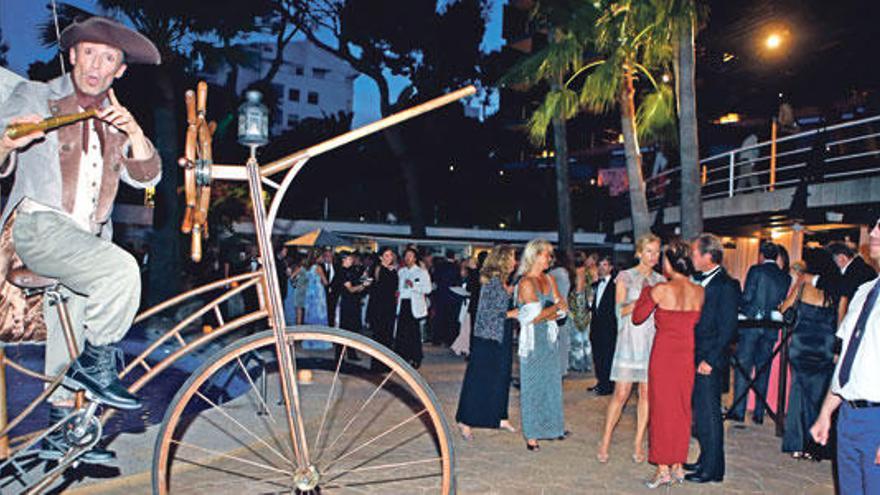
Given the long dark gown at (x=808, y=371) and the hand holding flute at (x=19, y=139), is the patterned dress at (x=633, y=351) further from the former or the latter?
the hand holding flute at (x=19, y=139)

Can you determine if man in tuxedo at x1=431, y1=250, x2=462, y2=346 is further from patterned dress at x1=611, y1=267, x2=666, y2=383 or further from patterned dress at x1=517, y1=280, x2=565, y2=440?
patterned dress at x1=611, y1=267, x2=666, y2=383

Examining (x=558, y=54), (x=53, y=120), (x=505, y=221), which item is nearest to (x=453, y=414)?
(x=53, y=120)

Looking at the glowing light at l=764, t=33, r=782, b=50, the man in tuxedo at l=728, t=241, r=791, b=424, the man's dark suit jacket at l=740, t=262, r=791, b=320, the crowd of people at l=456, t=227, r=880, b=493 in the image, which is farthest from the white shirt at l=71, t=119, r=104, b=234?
the glowing light at l=764, t=33, r=782, b=50

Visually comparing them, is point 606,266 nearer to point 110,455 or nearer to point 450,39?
point 110,455

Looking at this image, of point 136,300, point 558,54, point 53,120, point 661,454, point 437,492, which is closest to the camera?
point 53,120

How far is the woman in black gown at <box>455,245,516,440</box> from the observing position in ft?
26.4

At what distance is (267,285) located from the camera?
342cm

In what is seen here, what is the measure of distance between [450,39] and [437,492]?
29024 mm

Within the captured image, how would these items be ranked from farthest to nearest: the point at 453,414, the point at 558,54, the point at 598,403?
the point at 558,54 < the point at 598,403 < the point at 453,414

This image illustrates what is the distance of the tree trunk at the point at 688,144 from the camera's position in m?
14.0

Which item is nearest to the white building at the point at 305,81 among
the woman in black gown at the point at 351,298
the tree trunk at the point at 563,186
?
the tree trunk at the point at 563,186

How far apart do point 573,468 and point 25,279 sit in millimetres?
4979

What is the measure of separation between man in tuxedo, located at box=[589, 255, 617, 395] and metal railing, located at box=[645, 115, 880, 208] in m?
5.03

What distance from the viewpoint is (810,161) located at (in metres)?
14.4
